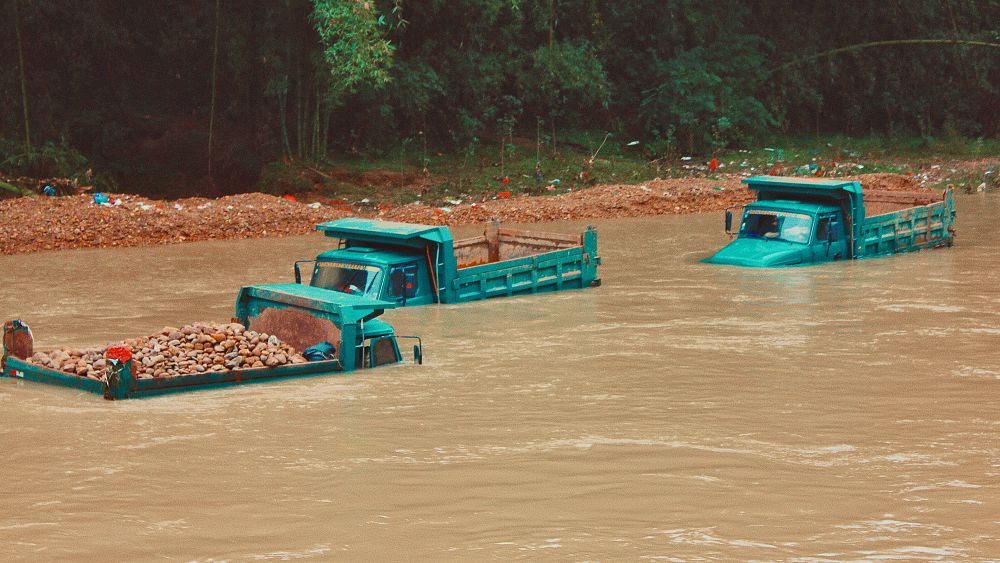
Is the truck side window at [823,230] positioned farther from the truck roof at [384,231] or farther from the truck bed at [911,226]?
the truck roof at [384,231]

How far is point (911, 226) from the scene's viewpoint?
25453mm

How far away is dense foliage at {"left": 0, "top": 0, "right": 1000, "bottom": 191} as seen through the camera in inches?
1414

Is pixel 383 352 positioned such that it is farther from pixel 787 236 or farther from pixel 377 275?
pixel 787 236

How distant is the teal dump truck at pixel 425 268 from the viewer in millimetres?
18297

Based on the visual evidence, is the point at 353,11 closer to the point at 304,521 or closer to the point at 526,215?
the point at 526,215

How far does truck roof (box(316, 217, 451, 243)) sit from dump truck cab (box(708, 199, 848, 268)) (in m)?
6.94

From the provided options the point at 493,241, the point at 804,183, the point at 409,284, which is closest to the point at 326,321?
the point at 409,284

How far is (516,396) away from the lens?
12953 millimetres

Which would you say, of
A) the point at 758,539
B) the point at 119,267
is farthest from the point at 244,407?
the point at 119,267

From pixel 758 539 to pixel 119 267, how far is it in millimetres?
18436

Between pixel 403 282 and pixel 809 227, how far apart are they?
8707 millimetres

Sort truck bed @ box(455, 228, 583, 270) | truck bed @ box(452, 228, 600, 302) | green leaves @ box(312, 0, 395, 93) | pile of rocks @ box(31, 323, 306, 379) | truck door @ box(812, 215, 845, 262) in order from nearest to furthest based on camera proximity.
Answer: pile of rocks @ box(31, 323, 306, 379)
truck bed @ box(452, 228, 600, 302)
truck bed @ box(455, 228, 583, 270)
truck door @ box(812, 215, 845, 262)
green leaves @ box(312, 0, 395, 93)

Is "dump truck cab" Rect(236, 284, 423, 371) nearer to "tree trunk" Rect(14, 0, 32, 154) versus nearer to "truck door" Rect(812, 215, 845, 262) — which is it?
"truck door" Rect(812, 215, 845, 262)

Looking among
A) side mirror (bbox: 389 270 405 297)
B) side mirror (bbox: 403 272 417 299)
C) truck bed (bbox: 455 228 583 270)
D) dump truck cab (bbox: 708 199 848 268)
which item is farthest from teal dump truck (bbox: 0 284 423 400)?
dump truck cab (bbox: 708 199 848 268)
